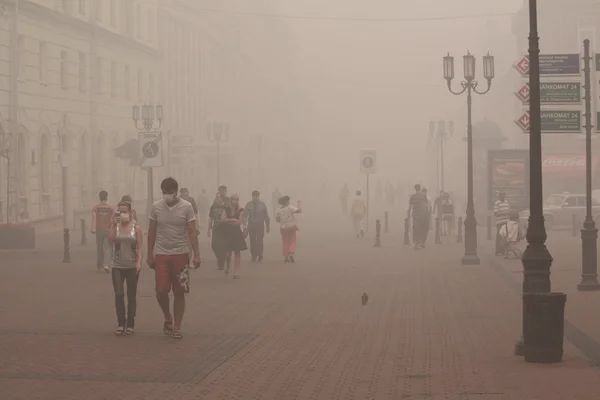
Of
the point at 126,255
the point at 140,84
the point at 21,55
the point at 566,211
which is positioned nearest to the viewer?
the point at 126,255

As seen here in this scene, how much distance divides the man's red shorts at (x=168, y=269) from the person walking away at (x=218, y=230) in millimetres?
11153

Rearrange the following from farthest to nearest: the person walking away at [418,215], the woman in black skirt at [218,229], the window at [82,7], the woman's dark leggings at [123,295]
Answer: the window at [82,7]
the person walking away at [418,215]
the woman in black skirt at [218,229]
the woman's dark leggings at [123,295]

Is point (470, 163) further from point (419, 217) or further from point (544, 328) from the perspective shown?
point (544, 328)

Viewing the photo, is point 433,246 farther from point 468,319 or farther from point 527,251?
point 527,251

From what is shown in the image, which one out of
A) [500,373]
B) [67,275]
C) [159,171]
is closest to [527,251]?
[500,373]

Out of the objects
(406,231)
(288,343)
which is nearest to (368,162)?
(406,231)

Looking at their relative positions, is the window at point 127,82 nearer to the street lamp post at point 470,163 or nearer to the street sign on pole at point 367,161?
the street sign on pole at point 367,161

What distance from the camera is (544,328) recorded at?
40.1 ft

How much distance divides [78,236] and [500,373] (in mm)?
37010

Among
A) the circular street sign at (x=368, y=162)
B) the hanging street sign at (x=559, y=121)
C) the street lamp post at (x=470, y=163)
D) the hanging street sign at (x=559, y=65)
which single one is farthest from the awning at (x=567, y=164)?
the hanging street sign at (x=559, y=65)

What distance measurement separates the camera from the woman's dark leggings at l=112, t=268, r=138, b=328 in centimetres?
1483

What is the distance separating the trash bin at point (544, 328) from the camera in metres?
12.2

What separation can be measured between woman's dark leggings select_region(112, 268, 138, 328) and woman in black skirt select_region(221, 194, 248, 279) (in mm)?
9474

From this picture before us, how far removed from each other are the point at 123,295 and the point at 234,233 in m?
10.1
